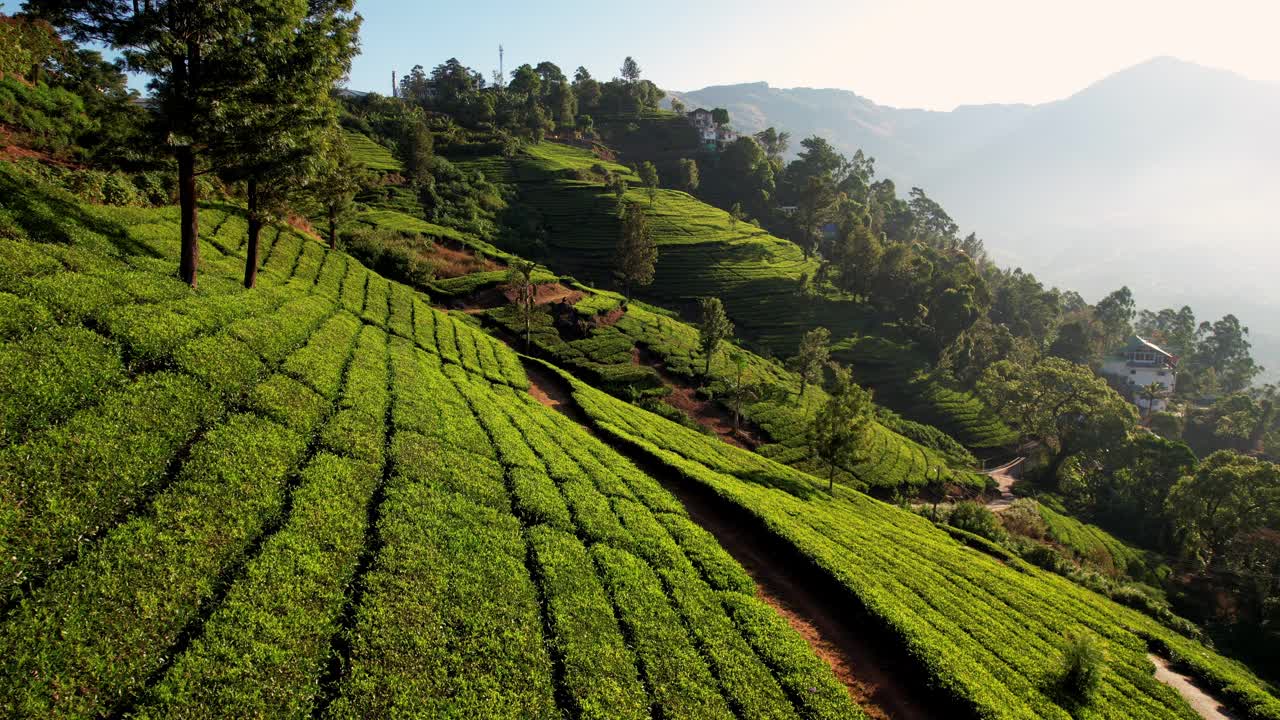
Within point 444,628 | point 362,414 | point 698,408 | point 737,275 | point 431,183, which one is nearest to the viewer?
point 444,628

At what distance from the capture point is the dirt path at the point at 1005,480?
54.1 m

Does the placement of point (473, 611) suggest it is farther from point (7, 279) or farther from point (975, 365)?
point (975, 365)

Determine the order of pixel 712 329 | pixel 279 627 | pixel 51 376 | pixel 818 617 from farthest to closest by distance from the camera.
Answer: pixel 712 329 < pixel 818 617 < pixel 51 376 < pixel 279 627

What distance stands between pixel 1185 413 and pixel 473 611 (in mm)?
143342

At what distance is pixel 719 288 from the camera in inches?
3292

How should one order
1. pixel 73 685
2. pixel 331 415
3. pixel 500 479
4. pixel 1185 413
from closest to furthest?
pixel 73 685
pixel 331 415
pixel 500 479
pixel 1185 413

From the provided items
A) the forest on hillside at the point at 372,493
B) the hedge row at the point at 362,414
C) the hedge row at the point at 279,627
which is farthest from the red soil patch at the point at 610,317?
the hedge row at the point at 279,627

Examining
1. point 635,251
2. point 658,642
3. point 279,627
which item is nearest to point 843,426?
point 658,642

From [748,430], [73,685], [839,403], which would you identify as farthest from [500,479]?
[748,430]

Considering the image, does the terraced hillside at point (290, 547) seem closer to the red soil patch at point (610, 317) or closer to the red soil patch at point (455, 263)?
the red soil patch at point (610, 317)

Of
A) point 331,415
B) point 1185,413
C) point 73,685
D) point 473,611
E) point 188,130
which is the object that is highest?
point 188,130

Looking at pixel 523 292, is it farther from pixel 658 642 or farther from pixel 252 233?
pixel 658 642

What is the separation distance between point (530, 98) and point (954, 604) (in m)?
155

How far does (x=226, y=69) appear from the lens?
1689 cm
